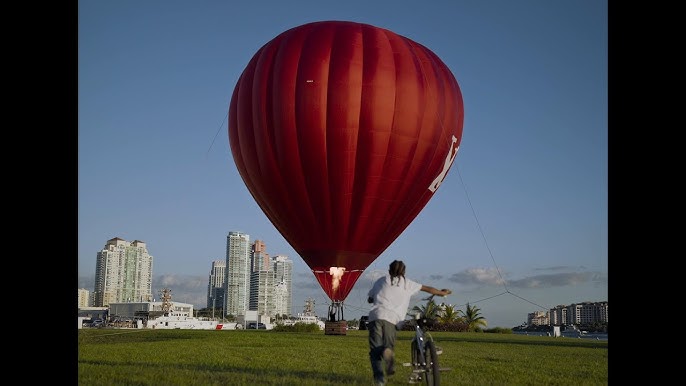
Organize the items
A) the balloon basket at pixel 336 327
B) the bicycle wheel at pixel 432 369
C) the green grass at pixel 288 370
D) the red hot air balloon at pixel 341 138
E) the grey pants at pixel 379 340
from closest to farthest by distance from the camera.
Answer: the bicycle wheel at pixel 432 369 → the grey pants at pixel 379 340 → the green grass at pixel 288 370 → the red hot air balloon at pixel 341 138 → the balloon basket at pixel 336 327

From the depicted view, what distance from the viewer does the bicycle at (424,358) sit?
8.48 meters

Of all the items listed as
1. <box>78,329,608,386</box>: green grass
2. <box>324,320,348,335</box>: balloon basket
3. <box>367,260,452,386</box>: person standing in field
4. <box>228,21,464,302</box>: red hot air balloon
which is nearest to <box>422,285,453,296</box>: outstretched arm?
<box>367,260,452,386</box>: person standing in field

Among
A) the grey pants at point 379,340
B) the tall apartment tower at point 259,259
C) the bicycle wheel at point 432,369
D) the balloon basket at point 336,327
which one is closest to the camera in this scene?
the bicycle wheel at point 432,369

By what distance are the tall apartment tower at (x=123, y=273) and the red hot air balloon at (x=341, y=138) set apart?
146186 mm

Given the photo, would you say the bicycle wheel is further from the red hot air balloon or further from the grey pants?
the red hot air balloon

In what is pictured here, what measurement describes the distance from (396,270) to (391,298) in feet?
1.19

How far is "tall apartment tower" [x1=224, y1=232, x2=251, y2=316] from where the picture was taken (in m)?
165

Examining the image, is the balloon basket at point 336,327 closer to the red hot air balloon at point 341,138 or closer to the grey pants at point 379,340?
the red hot air balloon at point 341,138

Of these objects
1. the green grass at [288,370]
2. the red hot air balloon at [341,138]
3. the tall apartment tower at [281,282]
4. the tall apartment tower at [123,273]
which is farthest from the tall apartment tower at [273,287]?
the green grass at [288,370]

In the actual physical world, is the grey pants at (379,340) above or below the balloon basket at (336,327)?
above

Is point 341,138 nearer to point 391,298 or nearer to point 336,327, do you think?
point 336,327
